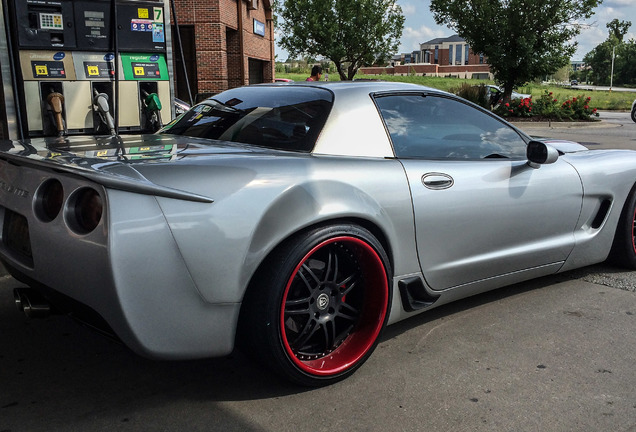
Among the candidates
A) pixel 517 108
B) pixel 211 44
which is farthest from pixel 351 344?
pixel 517 108

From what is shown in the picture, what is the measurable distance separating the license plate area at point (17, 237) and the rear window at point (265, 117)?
1105mm

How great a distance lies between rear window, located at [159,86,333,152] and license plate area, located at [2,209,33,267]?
1.10 metres

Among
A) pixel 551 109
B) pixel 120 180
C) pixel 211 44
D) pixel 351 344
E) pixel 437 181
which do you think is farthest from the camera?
pixel 551 109

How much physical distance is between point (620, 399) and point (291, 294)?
155cm

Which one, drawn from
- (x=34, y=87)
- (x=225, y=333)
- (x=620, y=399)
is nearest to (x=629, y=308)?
(x=620, y=399)

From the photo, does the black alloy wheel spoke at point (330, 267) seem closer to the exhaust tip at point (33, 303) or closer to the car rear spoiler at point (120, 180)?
the car rear spoiler at point (120, 180)

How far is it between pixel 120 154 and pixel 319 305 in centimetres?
112

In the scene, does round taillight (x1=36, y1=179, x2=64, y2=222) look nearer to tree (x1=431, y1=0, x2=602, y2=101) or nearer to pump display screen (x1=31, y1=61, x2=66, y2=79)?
pump display screen (x1=31, y1=61, x2=66, y2=79)

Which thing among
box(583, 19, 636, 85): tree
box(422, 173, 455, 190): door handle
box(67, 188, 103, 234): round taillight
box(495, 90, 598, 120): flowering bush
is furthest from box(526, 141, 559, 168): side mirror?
box(583, 19, 636, 85): tree

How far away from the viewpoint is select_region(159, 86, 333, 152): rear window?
309cm

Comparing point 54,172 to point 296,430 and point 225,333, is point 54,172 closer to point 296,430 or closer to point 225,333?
point 225,333

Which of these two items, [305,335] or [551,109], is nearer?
[305,335]

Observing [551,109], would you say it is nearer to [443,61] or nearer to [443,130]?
[443,130]

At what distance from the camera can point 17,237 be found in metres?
2.80
